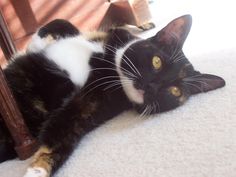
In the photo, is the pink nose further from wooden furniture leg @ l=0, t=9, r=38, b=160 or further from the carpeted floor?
wooden furniture leg @ l=0, t=9, r=38, b=160

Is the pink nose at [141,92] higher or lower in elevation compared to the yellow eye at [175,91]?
higher

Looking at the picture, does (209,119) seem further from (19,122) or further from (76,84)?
(19,122)

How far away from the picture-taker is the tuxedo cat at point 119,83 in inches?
39.2

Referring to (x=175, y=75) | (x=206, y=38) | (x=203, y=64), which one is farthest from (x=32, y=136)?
(x=206, y=38)

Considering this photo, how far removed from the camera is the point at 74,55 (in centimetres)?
114

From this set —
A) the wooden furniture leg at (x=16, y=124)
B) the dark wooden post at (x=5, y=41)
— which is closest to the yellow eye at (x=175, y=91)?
the wooden furniture leg at (x=16, y=124)

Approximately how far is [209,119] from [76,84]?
40 cm

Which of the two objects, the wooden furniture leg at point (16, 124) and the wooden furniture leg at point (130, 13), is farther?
the wooden furniture leg at point (130, 13)

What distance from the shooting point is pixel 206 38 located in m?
1.61

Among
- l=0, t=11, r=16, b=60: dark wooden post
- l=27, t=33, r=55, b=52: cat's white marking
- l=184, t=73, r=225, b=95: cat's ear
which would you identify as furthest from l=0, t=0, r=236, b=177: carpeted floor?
l=0, t=11, r=16, b=60: dark wooden post

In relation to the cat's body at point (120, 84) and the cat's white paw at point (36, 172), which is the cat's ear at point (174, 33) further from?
the cat's white paw at point (36, 172)

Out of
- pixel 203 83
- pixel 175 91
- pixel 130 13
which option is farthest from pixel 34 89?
pixel 130 13

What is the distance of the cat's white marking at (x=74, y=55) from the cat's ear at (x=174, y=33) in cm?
20

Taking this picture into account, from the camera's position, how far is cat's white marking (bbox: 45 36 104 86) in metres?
1.09
